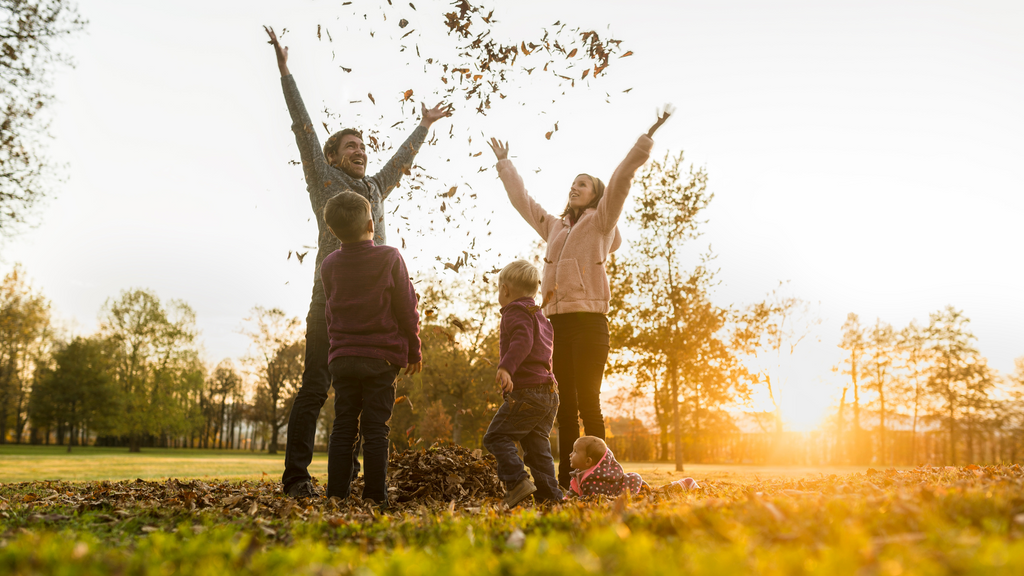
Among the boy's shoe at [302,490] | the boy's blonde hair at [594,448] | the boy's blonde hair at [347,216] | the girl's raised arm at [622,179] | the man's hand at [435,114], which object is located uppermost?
the man's hand at [435,114]

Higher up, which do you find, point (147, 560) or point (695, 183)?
point (695, 183)

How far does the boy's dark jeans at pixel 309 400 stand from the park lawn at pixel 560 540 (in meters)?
1.05

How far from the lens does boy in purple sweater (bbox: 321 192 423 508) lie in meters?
3.89

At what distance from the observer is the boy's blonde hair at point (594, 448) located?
14.4 ft

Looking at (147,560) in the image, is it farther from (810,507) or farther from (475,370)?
(475,370)

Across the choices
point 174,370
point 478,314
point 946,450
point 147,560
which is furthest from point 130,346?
point 946,450

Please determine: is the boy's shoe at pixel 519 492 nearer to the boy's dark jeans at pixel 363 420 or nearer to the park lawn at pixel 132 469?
the boy's dark jeans at pixel 363 420

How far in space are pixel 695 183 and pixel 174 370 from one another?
44053 mm

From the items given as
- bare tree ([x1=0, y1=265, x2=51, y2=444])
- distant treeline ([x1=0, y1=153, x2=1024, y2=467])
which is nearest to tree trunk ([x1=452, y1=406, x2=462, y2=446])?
distant treeline ([x1=0, y1=153, x2=1024, y2=467])

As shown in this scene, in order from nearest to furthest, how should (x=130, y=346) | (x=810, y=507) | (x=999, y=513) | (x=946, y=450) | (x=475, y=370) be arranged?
(x=999, y=513) < (x=810, y=507) < (x=475, y=370) < (x=946, y=450) < (x=130, y=346)

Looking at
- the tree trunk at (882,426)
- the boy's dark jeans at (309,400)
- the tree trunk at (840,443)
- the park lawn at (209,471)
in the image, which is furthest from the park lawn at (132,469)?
the tree trunk at (882,426)

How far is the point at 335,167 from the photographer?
5020 millimetres

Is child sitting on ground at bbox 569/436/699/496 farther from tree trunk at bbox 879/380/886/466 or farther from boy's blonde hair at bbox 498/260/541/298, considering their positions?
tree trunk at bbox 879/380/886/466

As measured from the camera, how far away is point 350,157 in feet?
16.4
